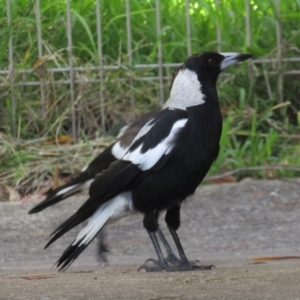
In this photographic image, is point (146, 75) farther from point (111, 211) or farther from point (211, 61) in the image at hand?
point (111, 211)

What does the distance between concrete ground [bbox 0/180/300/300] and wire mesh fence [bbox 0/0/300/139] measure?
1.02 metres

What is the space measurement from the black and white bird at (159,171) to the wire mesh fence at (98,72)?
223 cm

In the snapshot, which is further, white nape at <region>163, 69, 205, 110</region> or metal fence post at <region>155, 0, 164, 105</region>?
metal fence post at <region>155, 0, 164, 105</region>

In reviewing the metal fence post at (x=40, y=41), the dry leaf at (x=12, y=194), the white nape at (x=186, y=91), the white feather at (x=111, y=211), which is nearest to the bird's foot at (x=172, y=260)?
the white feather at (x=111, y=211)

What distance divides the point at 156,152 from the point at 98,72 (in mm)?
2588

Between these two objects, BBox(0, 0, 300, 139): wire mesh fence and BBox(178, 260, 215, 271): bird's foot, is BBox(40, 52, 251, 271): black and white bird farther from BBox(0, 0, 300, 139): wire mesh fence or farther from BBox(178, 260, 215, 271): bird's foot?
BBox(0, 0, 300, 139): wire mesh fence

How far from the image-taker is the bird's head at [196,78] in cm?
445

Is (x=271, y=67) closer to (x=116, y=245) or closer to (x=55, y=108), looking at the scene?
(x=55, y=108)

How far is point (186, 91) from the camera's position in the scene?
4.48 m

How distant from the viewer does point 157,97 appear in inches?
267

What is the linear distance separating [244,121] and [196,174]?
2508 mm

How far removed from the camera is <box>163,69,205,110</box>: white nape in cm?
442

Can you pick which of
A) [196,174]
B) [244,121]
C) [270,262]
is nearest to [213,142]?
[196,174]

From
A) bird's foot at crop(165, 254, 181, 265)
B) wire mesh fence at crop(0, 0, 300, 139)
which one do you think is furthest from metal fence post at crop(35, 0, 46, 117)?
bird's foot at crop(165, 254, 181, 265)
